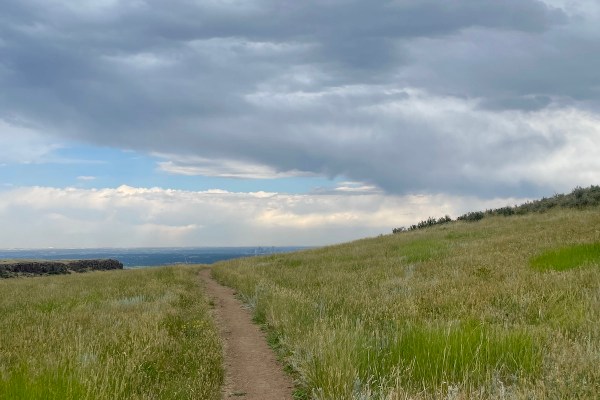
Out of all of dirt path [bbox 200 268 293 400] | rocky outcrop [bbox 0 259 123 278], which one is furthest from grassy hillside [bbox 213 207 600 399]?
rocky outcrop [bbox 0 259 123 278]

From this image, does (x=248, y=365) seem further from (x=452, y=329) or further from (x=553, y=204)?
(x=553, y=204)

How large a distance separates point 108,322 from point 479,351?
8.52 metres

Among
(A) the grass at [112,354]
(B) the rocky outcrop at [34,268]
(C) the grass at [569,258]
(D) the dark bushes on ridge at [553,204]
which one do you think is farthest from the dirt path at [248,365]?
(B) the rocky outcrop at [34,268]

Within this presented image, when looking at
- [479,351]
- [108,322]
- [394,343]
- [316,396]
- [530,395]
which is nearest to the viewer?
[530,395]

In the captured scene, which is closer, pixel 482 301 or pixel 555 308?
pixel 555 308

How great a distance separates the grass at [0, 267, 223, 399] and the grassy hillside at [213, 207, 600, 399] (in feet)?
5.48

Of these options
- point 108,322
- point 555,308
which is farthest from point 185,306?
point 555,308

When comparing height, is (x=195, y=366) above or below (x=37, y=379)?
below

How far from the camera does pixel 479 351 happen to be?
21.4ft

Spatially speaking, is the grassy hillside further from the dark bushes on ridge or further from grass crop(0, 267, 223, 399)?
the dark bushes on ridge

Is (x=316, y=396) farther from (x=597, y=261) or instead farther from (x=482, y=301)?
(x=597, y=261)

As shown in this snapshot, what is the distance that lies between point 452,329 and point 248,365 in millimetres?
3832

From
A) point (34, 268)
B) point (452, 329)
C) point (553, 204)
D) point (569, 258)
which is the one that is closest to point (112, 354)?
point (452, 329)

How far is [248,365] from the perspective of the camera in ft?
29.2
